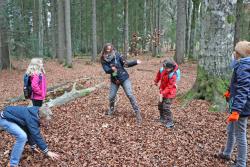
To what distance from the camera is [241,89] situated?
4.85 meters

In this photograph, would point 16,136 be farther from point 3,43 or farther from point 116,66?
point 3,43

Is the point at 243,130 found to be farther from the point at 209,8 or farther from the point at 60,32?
the point at 60,32

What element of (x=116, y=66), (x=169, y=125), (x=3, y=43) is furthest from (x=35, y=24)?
(x=169, y=125)

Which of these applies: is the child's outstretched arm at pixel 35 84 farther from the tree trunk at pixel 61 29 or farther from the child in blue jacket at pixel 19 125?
the tree trunk at pixel 61 29

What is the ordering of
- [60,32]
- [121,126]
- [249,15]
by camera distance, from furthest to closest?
1. [60,32]
2. [249,15]
3. [121,126]

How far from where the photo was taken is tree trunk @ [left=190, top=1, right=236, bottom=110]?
841 cm

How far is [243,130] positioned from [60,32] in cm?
2401

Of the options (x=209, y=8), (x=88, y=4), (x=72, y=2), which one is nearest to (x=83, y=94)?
(x=209, y=8)

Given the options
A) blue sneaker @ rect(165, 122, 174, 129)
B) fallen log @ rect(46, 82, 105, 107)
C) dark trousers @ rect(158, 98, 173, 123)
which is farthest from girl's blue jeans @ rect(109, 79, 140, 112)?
fallen log @ rect(46, 82, 105, 107)

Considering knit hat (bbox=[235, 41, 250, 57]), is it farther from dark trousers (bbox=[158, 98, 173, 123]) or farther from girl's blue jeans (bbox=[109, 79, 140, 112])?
girl's blue jeans (bbox=[109, 79, 140, 112])

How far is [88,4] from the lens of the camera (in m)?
41.9

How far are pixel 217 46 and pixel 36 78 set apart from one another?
4905 mm

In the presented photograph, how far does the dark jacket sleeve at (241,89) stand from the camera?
479cm

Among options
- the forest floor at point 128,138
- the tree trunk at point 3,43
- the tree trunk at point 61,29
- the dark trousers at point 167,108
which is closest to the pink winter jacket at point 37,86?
the forest floor at point 128,138
